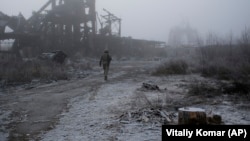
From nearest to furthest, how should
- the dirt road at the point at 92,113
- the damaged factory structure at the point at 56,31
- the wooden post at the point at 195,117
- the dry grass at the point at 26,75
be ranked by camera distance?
the wooden post at the point at 195,117 < the dirt road at the point at 92,113 < the dry grass at the point at 26,75 < the damaged factory structure at the point at 56,31

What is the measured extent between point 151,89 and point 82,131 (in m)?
4.64

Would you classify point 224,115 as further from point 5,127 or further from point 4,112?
point 4,112

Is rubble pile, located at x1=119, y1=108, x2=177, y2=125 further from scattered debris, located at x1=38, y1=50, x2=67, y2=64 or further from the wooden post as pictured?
scattered debris, located at x1=38, y1=50, x2=67, y2=64

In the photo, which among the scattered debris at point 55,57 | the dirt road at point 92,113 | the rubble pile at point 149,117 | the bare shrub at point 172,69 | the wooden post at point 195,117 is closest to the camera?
the wooden post at point 195,117

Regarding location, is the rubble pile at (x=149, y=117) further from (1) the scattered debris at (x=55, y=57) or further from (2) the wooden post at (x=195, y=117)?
(1) the scattered debris at (x=55, y=57)

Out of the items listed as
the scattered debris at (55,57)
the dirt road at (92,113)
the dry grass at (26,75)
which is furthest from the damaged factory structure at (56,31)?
the dirt road at (92,113)

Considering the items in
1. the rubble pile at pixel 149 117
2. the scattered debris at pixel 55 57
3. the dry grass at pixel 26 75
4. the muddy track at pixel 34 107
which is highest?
the scattered debris at pixel 55 57

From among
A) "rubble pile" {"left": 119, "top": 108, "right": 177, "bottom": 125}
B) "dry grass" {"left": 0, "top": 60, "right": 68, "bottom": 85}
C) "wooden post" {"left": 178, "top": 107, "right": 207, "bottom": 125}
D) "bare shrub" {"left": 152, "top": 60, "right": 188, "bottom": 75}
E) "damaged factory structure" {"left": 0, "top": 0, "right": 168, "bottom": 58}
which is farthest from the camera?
"damaged factory structure" {"left": 0, "top": 0, "right": 168, "bottom": 58}

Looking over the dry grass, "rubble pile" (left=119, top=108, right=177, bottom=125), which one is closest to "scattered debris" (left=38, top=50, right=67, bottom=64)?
the dry grass

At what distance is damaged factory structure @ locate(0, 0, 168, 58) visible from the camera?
26906mm

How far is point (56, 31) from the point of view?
30016mm

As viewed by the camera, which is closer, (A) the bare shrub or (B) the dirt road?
(B) the dirt road

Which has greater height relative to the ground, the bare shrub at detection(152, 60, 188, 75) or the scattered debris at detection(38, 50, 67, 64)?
the scattered debris at detection(38, 50, 67, 64)

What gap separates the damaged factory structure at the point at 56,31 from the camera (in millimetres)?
26906
